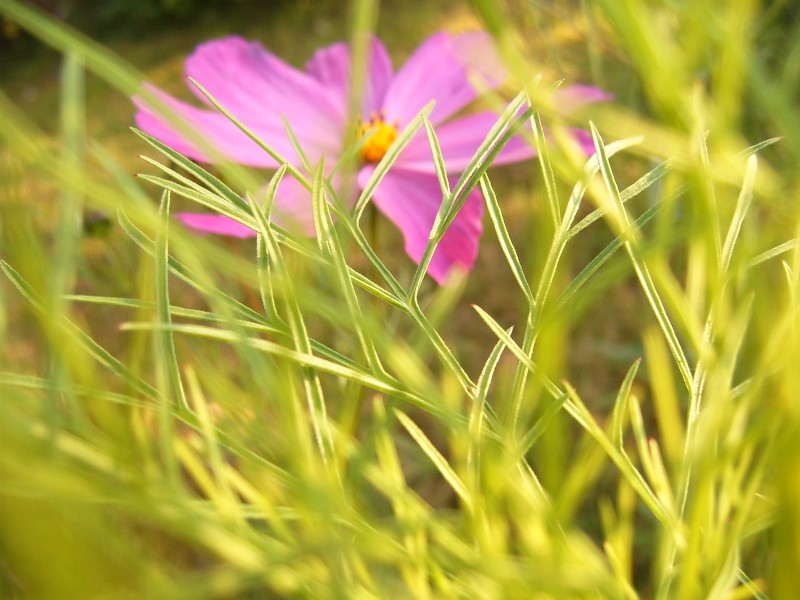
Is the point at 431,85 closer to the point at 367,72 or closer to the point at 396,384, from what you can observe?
the point at 367,72

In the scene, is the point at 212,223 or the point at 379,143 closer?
the point at 212,223

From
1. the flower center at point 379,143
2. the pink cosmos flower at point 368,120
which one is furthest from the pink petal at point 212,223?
the flower center at point 379,143

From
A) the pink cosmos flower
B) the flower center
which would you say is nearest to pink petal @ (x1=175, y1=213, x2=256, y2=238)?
the pink cosmos flower

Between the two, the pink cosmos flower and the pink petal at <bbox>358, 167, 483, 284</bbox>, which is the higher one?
the pink cosmos flower

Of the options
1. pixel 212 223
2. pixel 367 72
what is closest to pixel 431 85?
pixel 367 72

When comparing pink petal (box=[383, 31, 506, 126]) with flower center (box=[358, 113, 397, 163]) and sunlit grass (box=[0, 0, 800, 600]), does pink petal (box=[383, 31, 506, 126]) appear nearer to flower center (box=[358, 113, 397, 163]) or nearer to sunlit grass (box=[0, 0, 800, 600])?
flower center (box=[358, 113, 397, 163])

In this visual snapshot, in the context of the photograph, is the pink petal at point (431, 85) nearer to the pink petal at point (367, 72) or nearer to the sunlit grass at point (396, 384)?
the pink petal at point (367, 72)
